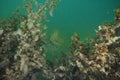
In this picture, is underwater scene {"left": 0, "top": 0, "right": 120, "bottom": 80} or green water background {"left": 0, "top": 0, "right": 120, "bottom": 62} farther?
green water background {"left": 0, "top": 0, "right": 120, "bottom": 62}

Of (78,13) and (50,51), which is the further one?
(78,13)

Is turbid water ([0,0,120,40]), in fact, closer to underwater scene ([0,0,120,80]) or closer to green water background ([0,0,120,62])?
green water background ([0,0,120,62])

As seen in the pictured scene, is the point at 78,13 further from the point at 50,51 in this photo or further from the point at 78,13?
the point at 50,51

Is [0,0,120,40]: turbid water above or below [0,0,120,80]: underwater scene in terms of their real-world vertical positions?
above

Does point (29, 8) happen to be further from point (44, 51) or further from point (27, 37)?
point (44, 51)

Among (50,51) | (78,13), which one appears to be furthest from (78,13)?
(50,51)

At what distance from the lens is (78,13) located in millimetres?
9641

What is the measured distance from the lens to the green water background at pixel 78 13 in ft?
28.0

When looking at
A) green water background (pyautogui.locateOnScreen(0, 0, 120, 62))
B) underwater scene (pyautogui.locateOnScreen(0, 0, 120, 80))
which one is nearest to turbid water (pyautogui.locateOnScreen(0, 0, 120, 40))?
green water background (pyautogui.locateOnScreen(0, 0, 120, 62))

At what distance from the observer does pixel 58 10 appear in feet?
31.1

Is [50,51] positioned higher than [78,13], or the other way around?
[78,13]

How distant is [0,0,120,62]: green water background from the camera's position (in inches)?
336

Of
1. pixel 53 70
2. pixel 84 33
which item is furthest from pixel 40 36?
pixel 84 33

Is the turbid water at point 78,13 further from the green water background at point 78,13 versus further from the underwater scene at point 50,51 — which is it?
the underwater scene at point 50,51
